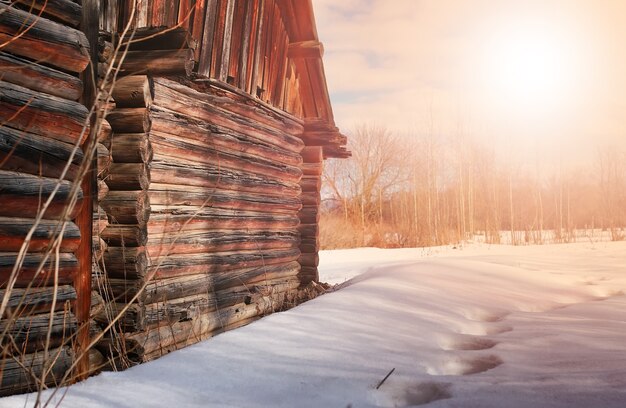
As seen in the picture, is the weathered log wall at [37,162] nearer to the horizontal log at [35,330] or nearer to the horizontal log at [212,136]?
the horizontal log at [35,330]

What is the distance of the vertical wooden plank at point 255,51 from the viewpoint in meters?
7.12

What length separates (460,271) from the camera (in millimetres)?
8992

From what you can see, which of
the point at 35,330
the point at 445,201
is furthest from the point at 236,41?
the point at 445,201

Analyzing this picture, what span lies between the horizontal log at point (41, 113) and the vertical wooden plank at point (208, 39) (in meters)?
2.28

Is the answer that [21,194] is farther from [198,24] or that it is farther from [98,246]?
[198,24]

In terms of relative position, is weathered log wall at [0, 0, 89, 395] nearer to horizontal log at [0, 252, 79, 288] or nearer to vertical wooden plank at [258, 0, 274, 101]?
horizontal log at [0, 252, 79, 288]

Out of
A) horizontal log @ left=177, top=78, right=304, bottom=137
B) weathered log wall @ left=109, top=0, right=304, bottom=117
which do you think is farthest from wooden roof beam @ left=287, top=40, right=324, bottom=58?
horizontal log @ left=177, top=78, right=304, bottom=137

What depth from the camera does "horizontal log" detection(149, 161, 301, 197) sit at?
5105 mm

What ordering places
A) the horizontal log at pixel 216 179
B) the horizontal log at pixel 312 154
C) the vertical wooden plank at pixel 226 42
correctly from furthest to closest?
1. the horizontal log at pixel 312 154
2. the vertical wooden plank at pixel 226 42
3. the horizontal log at pixel 216 179

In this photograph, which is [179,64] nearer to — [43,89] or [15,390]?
[43,89]

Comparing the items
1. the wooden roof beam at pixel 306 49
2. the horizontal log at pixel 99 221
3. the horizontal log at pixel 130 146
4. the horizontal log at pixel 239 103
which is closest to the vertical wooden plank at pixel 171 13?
the horizontal log at pixel 239 103

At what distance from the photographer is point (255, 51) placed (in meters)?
7.26

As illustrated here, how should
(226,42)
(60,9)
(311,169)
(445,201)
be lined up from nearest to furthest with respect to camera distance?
1. (60,9)
2. (226,42)
3. (311,169)
4. (445,201)

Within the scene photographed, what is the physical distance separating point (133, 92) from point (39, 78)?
117cm
